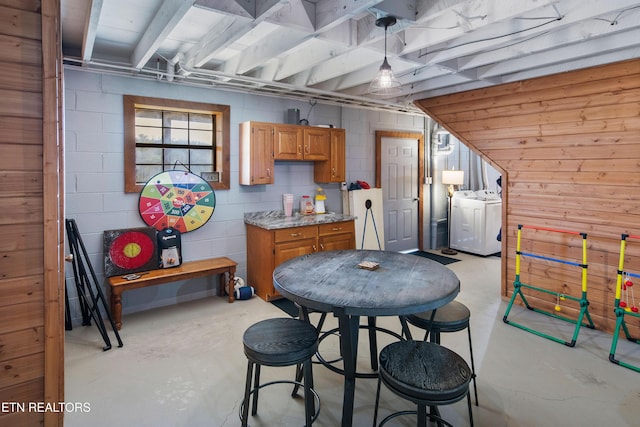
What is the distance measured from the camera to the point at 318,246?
174 inches

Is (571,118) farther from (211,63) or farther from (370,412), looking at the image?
(211,63)

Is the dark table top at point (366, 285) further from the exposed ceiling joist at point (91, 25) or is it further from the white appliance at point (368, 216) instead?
the white appliance at point (368, 216)

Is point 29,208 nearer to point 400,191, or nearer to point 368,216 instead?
point 368,216

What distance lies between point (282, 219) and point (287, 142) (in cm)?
91

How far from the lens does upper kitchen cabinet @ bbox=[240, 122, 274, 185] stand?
4172 mm

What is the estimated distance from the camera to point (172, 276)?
12.1 ft

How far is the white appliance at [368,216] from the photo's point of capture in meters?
5.39

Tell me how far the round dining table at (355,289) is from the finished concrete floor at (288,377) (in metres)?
0.56

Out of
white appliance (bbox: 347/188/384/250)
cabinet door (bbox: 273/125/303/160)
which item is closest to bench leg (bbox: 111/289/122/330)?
cabinet door (bbox: 273/125/303/160)

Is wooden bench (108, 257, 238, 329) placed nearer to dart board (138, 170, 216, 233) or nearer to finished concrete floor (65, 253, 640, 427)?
finished concrete floor (65, 253, 640, 427)

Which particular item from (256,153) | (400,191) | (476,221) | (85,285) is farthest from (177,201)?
(476,221)

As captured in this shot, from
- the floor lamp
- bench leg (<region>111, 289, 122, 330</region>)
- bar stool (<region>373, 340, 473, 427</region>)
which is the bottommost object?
bench leg (<region>111, 289, 122, 330</region>)

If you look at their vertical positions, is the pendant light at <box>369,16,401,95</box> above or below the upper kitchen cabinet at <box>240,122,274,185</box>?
above

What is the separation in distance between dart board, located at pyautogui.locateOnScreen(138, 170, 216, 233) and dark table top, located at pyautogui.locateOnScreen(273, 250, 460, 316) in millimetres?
1893
